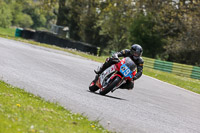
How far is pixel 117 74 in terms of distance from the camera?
10.4 m

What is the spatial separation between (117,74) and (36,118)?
14.6 ft

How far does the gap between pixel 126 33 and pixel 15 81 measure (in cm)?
4633

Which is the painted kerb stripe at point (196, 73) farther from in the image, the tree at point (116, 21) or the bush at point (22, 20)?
the bush at point (22, 20)

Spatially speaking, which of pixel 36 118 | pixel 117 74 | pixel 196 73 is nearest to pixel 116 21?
pixel 196 73

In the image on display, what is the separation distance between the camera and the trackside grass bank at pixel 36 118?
5529 millimetres

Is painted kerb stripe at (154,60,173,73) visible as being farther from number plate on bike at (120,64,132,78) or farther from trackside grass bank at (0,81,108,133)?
trackside grass bank at (0,81,108,133)

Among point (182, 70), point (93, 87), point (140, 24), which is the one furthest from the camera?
Answer: point (140, 24)

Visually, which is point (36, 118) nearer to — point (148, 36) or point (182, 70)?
point (182, 70)

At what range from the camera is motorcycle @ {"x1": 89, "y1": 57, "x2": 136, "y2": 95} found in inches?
406

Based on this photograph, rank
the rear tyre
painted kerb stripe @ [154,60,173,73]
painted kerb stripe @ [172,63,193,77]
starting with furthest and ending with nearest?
painted kerb stripe @ [154,60,173,73], painted kerb stripe @ [172,63,193,77], the rear tyre

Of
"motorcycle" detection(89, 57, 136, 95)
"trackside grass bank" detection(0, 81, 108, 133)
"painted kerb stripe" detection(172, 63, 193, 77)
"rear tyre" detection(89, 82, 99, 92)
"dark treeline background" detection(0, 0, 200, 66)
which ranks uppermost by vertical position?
"dark treeline background" detection(0, 0, 200, 66)

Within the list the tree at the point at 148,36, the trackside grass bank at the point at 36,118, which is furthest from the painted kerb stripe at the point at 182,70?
the trackside grass bank at the point at 36,118

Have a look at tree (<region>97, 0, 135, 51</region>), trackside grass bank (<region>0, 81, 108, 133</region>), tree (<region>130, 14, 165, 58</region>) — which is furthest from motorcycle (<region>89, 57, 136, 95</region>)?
tree (<region>97, 0, 135, 51</region>)

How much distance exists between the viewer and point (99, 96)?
1048 centimetres
